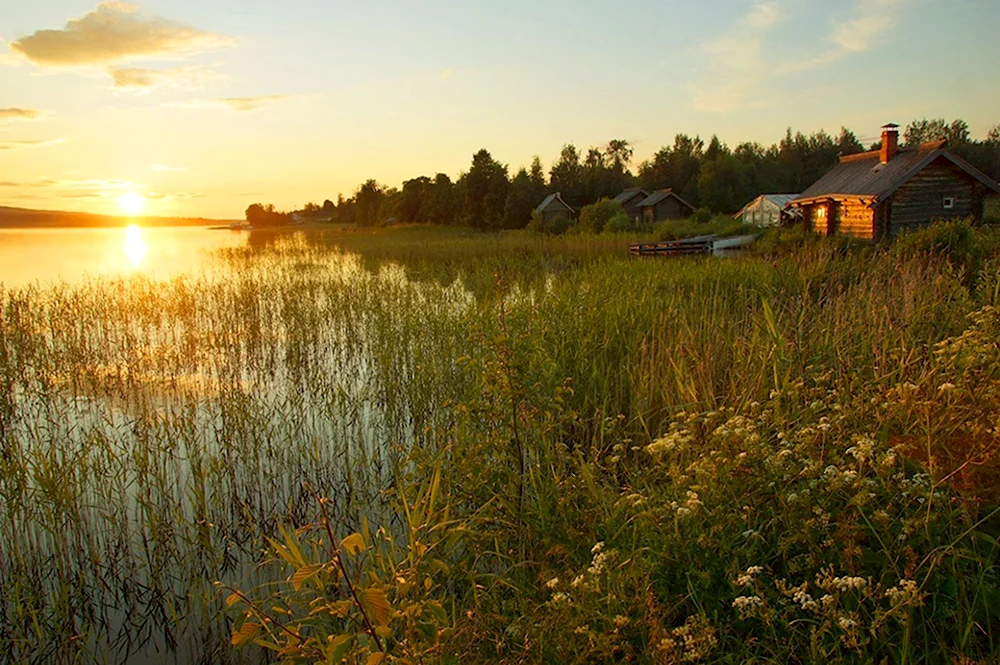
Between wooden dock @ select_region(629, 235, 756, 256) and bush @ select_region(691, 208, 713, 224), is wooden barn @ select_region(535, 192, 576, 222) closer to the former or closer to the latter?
bush @ select_region(691, 208, 713, 224)

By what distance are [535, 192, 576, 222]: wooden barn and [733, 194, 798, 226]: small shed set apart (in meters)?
16.4

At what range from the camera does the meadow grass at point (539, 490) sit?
92.9 inches

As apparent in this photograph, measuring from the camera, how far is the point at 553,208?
54562mm

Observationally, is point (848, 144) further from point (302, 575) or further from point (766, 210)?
point (302, 575)

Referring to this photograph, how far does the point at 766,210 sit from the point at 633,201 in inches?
616

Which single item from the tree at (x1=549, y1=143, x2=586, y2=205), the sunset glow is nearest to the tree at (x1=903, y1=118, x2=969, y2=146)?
the tree at (x1=549, y1=143, x2=586, y2=205)

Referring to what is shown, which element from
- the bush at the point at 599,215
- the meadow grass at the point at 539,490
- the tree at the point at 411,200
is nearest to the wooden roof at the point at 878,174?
the bush at the point at 599,215

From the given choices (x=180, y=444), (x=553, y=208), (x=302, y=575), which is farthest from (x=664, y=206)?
(x=302, y=575)

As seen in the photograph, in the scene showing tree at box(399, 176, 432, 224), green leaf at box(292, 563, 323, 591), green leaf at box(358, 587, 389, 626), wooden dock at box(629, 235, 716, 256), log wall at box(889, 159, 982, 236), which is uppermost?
tree at box(399, 176, 432, 224)

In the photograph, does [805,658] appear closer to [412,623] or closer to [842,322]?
[412,623]

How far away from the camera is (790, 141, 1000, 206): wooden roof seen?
25.3 meters

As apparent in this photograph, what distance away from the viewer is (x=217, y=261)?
2800 centimetres

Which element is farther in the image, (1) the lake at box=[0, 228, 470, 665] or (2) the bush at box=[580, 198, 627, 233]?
(2) the bush at box=[580, 198, 627, 233]

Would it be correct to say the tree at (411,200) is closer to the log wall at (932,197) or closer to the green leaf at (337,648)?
the log wall at (932,197)
